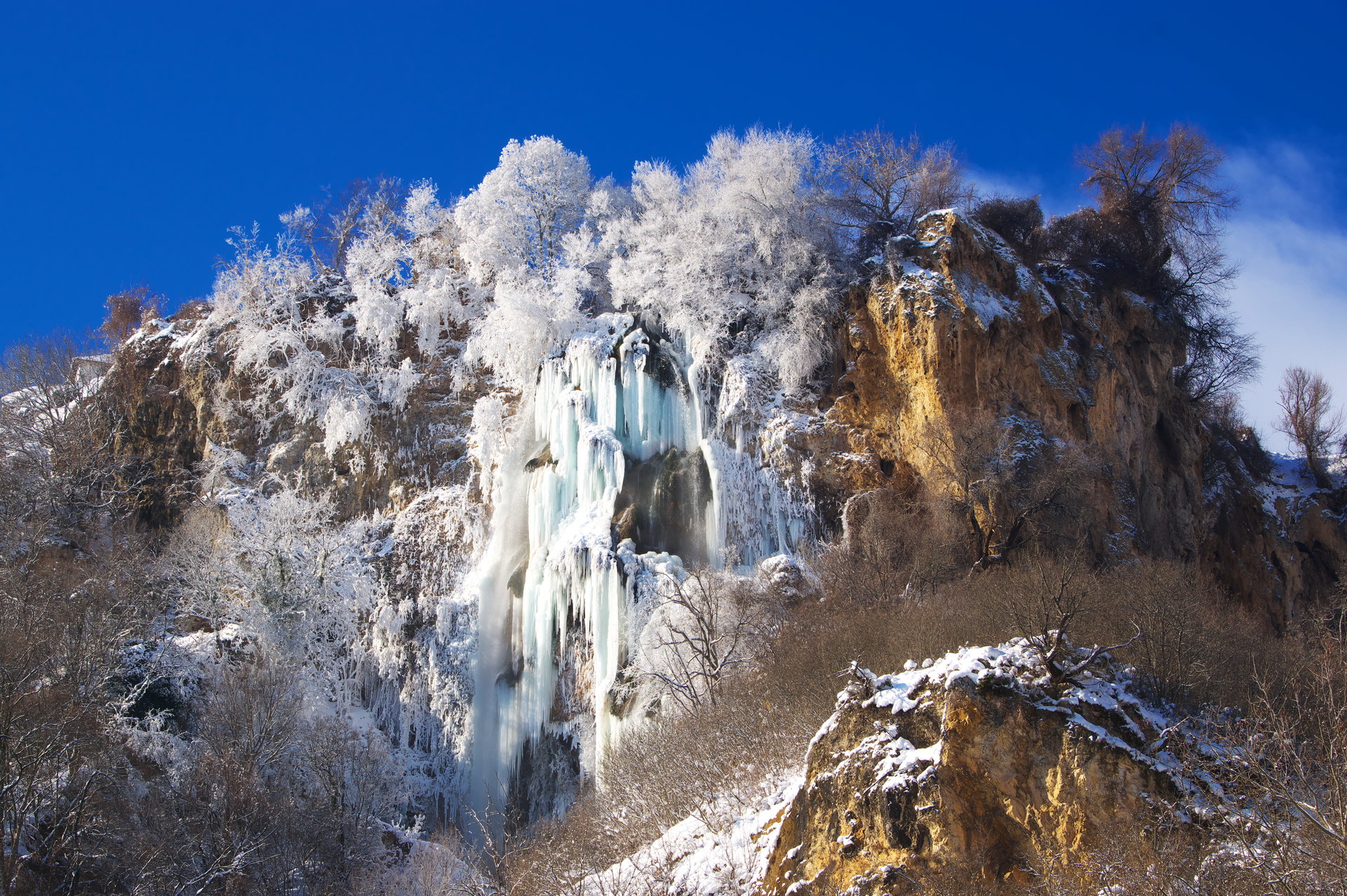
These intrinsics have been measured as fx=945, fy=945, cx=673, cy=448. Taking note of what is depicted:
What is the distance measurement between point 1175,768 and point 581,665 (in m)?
15.5

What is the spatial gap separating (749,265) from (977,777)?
66.9 ft

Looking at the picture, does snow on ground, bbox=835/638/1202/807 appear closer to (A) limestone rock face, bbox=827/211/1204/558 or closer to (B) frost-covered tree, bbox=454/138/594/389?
(A) limestone rock face, bbox=827/211/1204/558

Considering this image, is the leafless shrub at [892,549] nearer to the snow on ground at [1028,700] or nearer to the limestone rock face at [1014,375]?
the limestone rock face at [1014,375]

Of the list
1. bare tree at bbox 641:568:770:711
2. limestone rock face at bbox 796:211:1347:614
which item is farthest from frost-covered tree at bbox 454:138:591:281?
bare tree at bbox 641:568:770:711

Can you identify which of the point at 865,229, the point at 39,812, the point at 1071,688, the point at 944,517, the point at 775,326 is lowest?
the point at 39,812

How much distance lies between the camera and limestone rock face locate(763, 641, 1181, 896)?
10.3 meters

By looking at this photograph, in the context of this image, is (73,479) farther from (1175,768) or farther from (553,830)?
(1175,768)

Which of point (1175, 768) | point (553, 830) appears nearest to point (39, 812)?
point (553, 830)

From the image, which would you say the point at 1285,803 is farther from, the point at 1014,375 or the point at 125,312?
the point at 125,312

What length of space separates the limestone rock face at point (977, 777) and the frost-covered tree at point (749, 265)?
52.6 feet

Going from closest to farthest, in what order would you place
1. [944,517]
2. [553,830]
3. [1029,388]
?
[553,830] → [944,517] → [1029,388]

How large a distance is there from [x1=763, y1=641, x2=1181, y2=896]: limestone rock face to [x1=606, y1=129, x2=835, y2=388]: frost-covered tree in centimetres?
1603

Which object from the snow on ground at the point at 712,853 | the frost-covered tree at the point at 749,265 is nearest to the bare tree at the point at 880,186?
the frost-covered tree at the point at 749,265

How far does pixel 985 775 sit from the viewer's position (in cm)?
1077
